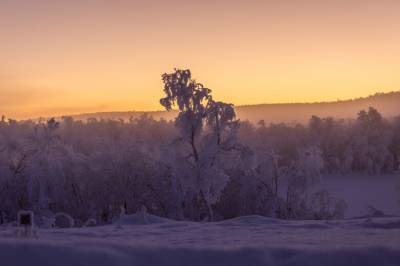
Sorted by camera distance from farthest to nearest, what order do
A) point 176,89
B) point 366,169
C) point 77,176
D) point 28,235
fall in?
point 366,169
point 77,176
point 176,89
point 28,235

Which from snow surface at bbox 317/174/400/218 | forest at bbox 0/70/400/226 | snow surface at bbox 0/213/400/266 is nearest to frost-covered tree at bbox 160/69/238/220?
forest at bbox 0/70/400/226

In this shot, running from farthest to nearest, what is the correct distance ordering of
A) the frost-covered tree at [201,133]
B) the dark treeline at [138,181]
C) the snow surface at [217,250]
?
the dark treeline at [138,181], the frost-covered tree at [201,133], the snow surface at [217,250]

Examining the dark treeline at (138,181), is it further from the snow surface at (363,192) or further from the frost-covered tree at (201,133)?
the snow surface at (363,192)

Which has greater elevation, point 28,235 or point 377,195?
point 28,235

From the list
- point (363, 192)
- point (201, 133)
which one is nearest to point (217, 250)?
point (201, 133)

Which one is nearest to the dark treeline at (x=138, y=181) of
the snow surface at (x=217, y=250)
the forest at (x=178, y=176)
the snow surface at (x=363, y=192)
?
the forest at (x=178, y=176)

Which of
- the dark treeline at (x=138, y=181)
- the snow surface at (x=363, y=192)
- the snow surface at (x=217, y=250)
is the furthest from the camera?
the snow surface at (x=363, y=192)

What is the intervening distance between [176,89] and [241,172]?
402 inches

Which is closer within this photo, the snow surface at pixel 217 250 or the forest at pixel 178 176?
the snow surface at pixel 217 250

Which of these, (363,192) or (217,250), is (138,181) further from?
(363,192)

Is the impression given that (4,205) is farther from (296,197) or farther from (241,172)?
(296,197)

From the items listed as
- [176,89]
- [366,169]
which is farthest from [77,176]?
[366,169]

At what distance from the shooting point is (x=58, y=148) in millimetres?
42156

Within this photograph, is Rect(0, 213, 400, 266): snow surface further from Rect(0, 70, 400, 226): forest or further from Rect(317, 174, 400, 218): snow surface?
Rect(317, 174, 400, 218): snow surface
